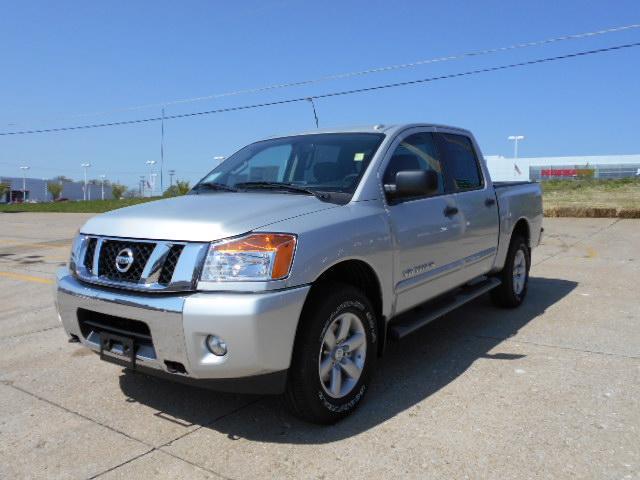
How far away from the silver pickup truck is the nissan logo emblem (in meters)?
0.01

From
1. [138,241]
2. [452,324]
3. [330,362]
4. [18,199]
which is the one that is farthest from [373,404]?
[18,199]

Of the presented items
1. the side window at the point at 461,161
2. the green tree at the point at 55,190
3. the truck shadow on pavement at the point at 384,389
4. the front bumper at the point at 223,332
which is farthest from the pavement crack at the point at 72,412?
the green tree at the point at 55,190

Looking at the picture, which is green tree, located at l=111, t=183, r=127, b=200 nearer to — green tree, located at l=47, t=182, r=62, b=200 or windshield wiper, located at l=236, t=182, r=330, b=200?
green tree, located at l=47, t=182, r=62, b=200

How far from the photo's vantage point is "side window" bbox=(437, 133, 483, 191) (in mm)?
4902

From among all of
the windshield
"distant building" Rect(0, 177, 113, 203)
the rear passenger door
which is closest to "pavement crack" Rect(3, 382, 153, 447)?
the windshield

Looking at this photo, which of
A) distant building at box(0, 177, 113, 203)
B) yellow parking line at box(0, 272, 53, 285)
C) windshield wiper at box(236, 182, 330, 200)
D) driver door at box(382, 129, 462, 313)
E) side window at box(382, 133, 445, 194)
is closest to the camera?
windshield wiper at box(236, 182, 330, 200)

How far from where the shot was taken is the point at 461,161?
5168 mm

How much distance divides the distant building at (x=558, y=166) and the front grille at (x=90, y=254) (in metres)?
102

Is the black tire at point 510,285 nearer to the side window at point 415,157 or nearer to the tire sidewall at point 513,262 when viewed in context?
the tire sidewall at point 513,262

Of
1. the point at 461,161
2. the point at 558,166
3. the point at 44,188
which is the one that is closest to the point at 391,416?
the point at 461,161

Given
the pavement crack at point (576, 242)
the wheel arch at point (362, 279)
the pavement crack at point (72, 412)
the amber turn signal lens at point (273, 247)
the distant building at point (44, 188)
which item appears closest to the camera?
the amber turn signal lens at point (273, 247)

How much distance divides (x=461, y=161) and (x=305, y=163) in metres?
1.65

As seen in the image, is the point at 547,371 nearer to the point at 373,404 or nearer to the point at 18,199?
the point at 373,404

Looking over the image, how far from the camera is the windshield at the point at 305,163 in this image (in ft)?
Answer: 12.8
